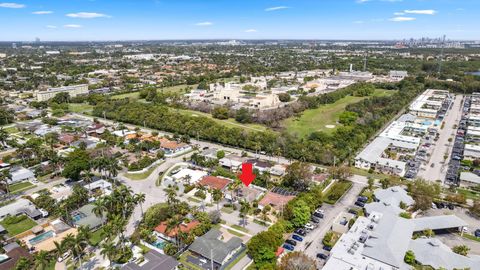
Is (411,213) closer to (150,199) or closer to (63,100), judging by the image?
(150,199)

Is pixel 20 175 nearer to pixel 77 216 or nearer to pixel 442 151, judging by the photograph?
pixel 77 216

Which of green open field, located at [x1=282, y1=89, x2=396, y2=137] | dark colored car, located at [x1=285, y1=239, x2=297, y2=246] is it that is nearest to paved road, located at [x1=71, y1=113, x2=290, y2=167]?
green open field, located at [x1=282, y1=89, x2=396, y2=137]

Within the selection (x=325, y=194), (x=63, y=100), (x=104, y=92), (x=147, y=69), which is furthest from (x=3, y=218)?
(x=147, y=69)

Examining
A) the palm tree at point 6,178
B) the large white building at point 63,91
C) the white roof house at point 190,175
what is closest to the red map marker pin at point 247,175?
the white roof house at point 190,175

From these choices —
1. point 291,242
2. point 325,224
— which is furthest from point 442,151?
point 291,242

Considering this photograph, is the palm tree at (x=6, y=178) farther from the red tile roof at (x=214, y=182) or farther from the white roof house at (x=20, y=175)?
the red tile roof at (x=214, y=182)

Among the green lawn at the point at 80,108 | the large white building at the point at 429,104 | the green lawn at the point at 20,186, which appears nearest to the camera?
the green lawn at the point at 20,186

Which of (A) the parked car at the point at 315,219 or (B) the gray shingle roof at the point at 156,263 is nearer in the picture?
(B) the gray shingle roof at the point at 156,263
